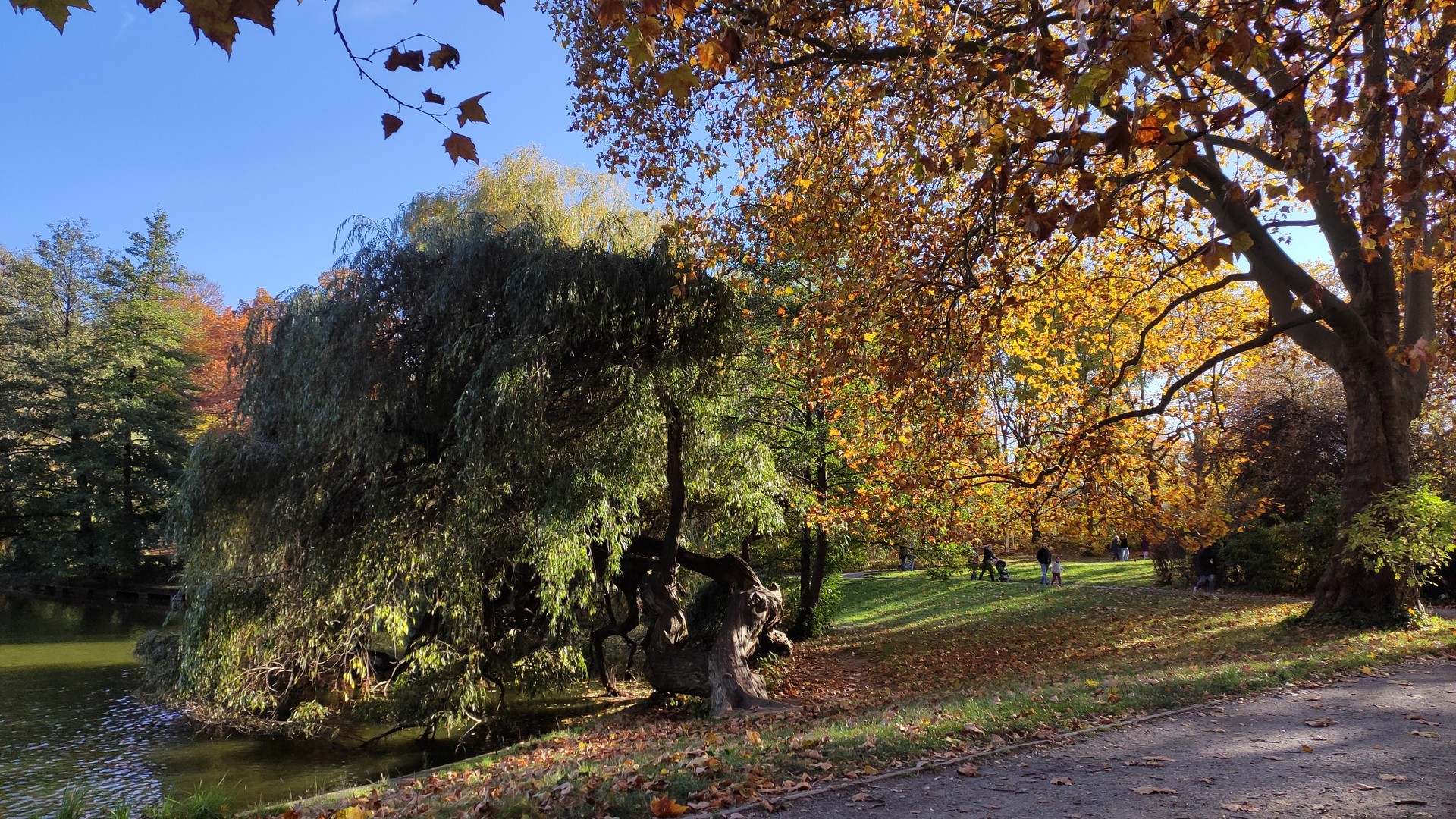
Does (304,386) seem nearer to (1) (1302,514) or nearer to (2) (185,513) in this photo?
(2) (185,513)

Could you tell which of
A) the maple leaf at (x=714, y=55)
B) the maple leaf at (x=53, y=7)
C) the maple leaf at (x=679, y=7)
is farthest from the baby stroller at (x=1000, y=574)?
the maple leaf at (x=53, y=7)

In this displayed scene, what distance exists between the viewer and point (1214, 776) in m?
4.57

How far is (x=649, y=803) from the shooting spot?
430cm

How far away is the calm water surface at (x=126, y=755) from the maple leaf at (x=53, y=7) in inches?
370

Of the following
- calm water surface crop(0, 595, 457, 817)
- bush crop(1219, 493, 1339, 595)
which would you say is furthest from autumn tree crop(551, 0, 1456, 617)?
calm water surface crop(0, 595, 457, 817)

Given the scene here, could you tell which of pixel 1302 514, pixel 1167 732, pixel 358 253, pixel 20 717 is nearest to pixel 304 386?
pixel 358 253

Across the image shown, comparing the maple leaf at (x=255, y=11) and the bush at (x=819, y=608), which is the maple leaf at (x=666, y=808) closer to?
the maple leaf at (x=255, y=11)

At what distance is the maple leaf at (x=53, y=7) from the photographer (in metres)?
2.44

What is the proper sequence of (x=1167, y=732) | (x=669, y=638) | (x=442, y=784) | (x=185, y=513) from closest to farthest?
(x=1167, y=732) < (x=442, y=784) < (x=185, y=513) < (x=669, y=638)

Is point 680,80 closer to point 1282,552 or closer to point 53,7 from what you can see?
point 53,7

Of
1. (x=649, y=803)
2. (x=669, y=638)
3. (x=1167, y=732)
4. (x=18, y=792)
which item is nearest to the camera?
(x=649, y=803)

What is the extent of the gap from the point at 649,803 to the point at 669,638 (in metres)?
8.63

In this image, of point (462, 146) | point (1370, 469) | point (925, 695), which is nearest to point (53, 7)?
point (462, 146)

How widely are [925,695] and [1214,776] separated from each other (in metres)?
5.60
